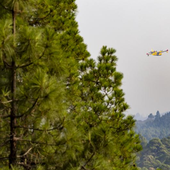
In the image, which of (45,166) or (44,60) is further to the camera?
(45,166)

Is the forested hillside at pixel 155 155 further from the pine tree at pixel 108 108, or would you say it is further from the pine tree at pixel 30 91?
the pine tree at pixel 30 91

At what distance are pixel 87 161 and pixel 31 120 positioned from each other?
3.64 feet

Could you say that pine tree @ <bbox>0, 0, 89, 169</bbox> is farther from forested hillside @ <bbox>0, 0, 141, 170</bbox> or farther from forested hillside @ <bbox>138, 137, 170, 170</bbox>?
forested hillside @ <bbox>138, 137, 170, 170</bbox>

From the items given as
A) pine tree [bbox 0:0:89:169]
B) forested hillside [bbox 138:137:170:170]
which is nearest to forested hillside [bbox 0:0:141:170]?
pine tree [bbox 0:0:89:169]

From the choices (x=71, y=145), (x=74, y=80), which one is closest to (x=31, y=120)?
(x=71, y=145)

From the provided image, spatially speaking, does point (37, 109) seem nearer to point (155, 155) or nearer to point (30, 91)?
point (30, 91)

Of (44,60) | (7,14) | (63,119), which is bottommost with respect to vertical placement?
(63,119)

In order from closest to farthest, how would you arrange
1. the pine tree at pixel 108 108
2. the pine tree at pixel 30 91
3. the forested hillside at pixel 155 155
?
the pine tree at pixel 30 91 → the pine tree at pixel 108 108 → the forested hillside at pixel 155 155

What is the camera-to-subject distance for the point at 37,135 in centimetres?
296

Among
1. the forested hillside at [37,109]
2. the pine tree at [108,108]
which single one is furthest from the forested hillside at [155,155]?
the forested hillside at [37,109]

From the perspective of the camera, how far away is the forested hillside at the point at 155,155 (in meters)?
61.8

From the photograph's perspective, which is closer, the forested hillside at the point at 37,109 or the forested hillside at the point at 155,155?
the forested hillside at the point at 37,109

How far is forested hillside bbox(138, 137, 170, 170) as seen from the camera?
61781 millimetres

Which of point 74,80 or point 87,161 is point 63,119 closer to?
point 87,161
